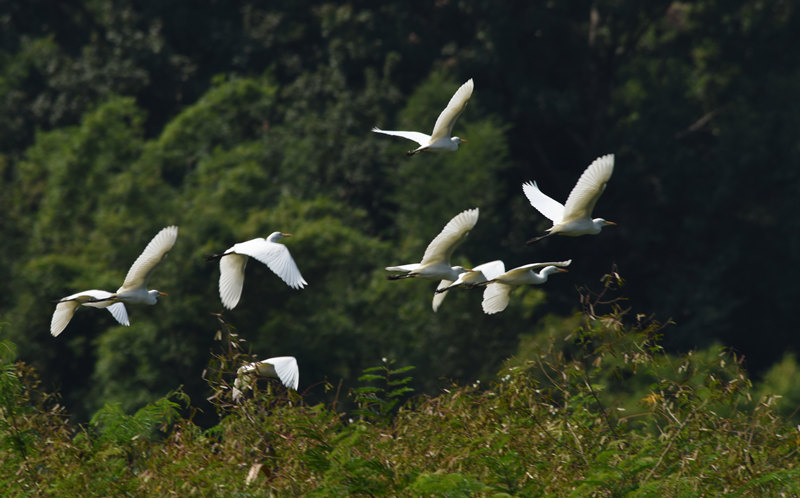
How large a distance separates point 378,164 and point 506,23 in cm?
379

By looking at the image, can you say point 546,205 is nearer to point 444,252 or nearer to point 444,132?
point 444,132

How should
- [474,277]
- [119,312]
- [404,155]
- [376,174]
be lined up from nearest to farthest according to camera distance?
[474,277], [119,312], [404,155], [376,174]

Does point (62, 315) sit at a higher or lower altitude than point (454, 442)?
higher

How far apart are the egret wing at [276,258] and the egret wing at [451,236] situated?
100 centimetres

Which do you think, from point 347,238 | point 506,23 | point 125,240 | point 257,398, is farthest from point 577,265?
point 257,398

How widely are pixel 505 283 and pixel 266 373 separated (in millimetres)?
1826

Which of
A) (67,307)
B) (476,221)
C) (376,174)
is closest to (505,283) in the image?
(476,221)

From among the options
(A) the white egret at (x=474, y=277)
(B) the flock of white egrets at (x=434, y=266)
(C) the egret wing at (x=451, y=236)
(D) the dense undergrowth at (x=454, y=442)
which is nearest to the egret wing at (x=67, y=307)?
(B) the flock of white egrets at (x=434, y=266)

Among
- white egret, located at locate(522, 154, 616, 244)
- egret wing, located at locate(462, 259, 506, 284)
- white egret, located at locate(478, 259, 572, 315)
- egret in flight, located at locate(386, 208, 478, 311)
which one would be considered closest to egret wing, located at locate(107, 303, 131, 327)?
egret in flight, located at locate(386, 208, 478, 311)

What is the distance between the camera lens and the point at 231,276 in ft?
31.3

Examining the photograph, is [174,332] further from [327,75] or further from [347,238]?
[327,75]

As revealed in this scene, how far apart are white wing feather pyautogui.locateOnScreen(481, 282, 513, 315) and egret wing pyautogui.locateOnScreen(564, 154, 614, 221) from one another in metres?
0.74

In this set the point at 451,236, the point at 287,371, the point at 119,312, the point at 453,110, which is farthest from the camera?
the point at 453,110

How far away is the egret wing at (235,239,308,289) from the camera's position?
27.3 ft
